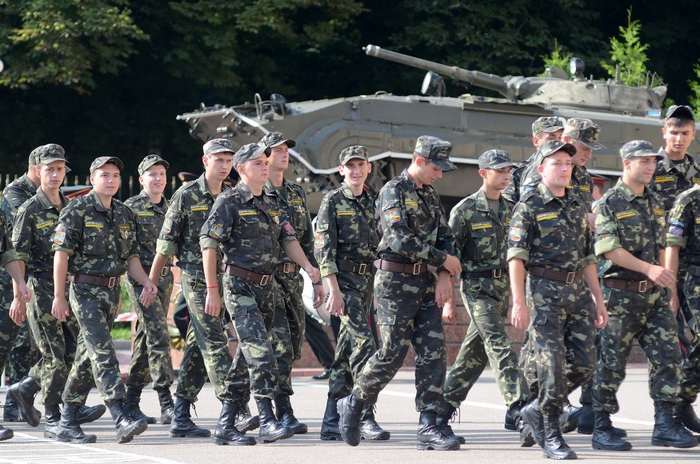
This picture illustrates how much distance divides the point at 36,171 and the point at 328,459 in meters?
4.00

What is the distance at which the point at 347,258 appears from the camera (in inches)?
405

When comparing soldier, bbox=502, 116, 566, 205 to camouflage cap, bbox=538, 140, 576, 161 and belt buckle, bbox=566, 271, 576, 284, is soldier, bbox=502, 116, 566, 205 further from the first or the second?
belt buckle, bbox=566, 271, 576, 284

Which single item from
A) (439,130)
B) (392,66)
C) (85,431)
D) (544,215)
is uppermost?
(392,66)

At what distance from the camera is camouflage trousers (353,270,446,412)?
9359mm

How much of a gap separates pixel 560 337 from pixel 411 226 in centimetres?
135

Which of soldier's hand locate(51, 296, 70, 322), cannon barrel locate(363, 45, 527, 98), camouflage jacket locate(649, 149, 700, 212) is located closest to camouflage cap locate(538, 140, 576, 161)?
camouflage jacket locate(649, 149, 700, 212)

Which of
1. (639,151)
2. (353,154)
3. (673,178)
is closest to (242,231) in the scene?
(353,154)

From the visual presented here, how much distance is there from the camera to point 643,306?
9359 millimetres

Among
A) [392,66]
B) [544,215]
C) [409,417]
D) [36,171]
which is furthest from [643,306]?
[392,66]

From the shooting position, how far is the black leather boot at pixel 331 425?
33.1ft

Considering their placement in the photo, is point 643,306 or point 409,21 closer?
point 643,306

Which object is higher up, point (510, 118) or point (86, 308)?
point (510, 118)

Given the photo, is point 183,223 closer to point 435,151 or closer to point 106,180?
point 106,180

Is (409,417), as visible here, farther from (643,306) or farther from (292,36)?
(292,36)
